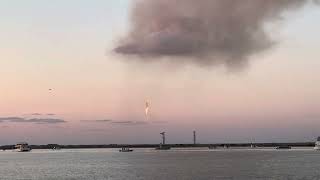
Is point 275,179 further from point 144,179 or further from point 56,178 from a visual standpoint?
point 56,178

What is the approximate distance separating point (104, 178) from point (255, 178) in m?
34.6

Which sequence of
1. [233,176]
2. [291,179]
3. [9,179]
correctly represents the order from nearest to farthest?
[291,179] → [233,176] → [9,179]

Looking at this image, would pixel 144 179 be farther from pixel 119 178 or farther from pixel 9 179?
pixel 9 179

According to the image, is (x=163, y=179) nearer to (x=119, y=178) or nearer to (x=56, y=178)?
(x=119, y=178)

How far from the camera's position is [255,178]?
118m

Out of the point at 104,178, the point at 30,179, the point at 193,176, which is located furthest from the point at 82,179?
the point at 193,176

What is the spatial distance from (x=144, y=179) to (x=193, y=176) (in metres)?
11.5

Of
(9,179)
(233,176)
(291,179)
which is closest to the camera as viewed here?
(291,179)

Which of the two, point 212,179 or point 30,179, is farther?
point 30,179

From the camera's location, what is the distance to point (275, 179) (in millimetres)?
115312

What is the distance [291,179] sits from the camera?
115 m

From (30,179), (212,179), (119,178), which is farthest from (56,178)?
(212,179)

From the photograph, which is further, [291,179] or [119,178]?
[119,178]

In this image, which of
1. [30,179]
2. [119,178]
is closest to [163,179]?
[119,178]
